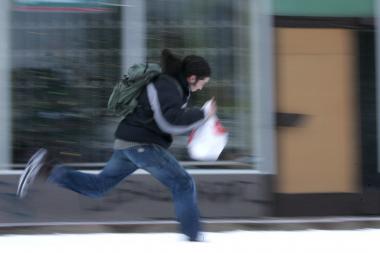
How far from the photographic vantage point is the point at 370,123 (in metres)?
6.84

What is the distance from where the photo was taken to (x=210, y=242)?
5551mm

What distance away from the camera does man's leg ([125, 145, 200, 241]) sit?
5.07 metres

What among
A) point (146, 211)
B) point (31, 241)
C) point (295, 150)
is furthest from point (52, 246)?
point (295, 150)

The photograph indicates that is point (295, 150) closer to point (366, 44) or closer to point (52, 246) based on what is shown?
point (366, 44)

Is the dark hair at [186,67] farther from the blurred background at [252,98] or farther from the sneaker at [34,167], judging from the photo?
the blurred background at [252,98]

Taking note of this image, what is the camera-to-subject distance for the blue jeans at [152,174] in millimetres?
5074

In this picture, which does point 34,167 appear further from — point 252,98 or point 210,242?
point 252,98

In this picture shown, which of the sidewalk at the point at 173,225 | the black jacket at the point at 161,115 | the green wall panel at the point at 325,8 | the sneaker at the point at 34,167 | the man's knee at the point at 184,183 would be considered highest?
the green wall panel at the point at 325,8

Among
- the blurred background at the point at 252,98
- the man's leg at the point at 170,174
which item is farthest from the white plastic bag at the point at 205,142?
the blurred background at the point at 252,98

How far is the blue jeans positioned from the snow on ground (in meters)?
0.28

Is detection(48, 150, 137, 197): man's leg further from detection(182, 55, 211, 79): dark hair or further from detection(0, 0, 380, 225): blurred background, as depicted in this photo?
detection(0, 0, 380, 225): blurred background

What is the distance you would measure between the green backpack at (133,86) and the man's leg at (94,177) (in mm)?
340

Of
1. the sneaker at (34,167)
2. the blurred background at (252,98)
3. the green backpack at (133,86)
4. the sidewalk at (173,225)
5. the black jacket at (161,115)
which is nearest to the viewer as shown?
the black jacket at (161,115)

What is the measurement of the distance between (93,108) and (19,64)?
778mm
